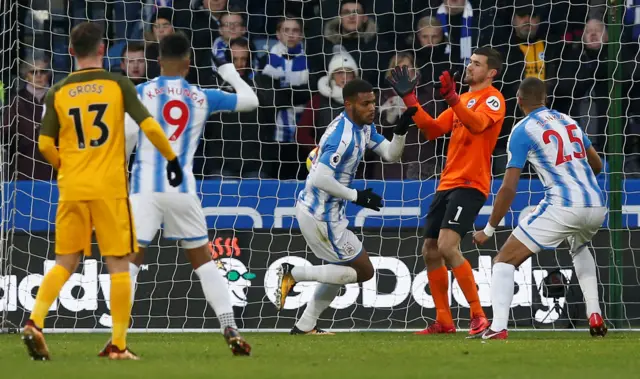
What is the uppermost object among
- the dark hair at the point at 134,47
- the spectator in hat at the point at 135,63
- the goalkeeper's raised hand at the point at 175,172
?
the dark hair at the point at 134,47

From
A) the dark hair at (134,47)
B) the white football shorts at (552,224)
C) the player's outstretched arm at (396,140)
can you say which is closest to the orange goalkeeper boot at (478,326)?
the white football shorts at (552,224)

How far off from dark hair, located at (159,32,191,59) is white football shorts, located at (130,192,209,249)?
0.79 m

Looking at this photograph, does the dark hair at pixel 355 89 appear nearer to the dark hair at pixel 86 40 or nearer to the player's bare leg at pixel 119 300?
the dark hair at pixel 86 40

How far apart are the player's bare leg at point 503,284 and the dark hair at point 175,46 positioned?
2.66 meters

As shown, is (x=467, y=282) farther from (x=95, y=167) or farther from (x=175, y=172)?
(x=95, y=167)

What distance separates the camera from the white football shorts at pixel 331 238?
29.5 feet

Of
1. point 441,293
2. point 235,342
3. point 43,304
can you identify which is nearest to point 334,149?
point 441,293

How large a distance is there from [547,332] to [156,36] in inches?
176

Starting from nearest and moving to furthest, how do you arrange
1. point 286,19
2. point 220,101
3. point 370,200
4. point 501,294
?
point 220,101 → point 501,294 → point 370,200 → point 286,19

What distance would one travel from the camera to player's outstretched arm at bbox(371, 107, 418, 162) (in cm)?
886

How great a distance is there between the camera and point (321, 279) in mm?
8984

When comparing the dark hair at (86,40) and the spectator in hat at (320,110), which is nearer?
the dark hair at (86,40)

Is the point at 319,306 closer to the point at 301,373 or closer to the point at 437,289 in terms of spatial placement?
the point at 437,289

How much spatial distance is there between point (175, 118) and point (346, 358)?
1.68 m
